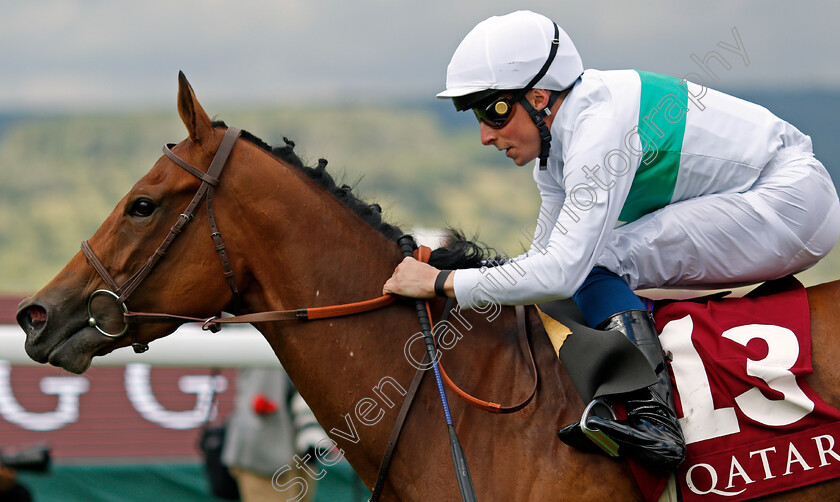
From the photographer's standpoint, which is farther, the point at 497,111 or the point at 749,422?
the point at 497,111

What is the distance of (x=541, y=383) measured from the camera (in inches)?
104

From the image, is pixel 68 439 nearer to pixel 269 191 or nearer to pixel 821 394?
pixel 269 191

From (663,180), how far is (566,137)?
37cm

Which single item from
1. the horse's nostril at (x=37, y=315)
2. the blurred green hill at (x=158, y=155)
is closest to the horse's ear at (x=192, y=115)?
the horse's nostril at (x=37, y=315)

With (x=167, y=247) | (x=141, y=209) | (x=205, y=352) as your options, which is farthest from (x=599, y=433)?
(x=205, y=352)

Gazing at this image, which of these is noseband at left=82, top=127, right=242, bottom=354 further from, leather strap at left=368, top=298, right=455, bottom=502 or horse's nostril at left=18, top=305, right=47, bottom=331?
leather strap at left=368, top=298, right=455, bottom=502

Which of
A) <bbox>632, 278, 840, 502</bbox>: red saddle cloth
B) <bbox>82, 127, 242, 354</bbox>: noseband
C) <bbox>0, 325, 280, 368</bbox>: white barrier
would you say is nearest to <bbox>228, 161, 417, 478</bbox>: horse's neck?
<bbox>82, 127, 242, 354</bbox>: noseband

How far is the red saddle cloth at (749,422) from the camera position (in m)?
2.49

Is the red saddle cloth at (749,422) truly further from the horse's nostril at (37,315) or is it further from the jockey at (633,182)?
the horse's nostril at (37,315)

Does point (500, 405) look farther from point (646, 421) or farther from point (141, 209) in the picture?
point (141, 209)

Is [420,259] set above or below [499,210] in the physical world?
above

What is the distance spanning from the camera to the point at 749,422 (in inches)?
98.9

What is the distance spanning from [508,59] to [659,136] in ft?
1.84

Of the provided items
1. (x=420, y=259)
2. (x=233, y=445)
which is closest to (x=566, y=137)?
(x=420, y=259)
